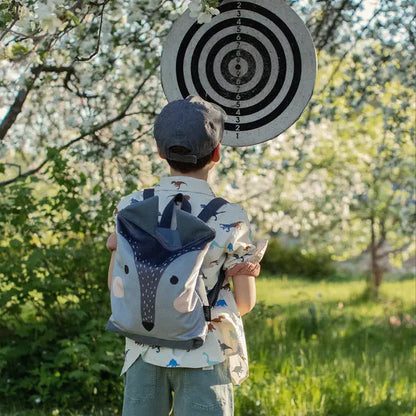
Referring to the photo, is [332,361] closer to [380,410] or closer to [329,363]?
[329,363]

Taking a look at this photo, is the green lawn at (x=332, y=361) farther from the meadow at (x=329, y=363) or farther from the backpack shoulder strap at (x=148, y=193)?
the backpack shoulder strap at (x=148, y=193)

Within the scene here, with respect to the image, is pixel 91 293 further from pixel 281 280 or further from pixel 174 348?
pixel 281 280

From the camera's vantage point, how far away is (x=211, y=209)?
1944 millimetres

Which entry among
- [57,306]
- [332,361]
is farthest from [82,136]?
[332,361]

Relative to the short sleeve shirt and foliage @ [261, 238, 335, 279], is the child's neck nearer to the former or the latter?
the short sleeve shirt

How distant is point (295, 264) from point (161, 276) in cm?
1265

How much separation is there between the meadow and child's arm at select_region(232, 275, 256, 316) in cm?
193

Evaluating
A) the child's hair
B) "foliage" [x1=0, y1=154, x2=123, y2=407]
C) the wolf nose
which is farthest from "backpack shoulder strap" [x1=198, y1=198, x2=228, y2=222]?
"foliage" [x1=0, y1=154, x2=123, y2=407]

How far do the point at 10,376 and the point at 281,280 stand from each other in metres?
9.16

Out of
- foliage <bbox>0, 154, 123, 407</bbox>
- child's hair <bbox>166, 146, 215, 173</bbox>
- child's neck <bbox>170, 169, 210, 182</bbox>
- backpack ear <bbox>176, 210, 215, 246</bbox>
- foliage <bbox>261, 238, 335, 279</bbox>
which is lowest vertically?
foliage <bbox>261, 238, 335, 279</bbox>

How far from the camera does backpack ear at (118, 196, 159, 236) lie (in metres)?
1.86

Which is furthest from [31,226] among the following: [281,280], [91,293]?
[281,280]

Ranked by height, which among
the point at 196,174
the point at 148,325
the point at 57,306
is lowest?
the point at 57,306

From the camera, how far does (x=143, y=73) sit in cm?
510
